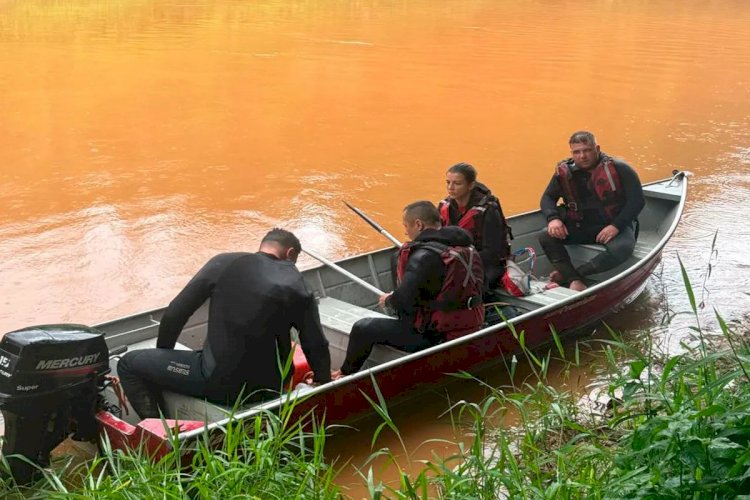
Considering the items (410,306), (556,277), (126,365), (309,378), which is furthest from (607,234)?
(126,365)

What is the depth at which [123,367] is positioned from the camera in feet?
15.9

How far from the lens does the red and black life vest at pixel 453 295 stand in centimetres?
546

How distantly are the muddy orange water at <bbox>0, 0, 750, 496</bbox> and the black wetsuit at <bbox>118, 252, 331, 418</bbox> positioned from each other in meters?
0.99

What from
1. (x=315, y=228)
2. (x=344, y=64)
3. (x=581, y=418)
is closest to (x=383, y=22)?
(x=344, y=64)

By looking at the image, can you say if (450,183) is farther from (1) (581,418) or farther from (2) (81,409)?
(2) (81,409)

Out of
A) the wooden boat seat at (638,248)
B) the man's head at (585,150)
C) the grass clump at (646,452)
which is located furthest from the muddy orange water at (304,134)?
→ the grass clump at (646,452)

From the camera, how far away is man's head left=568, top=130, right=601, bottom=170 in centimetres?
728

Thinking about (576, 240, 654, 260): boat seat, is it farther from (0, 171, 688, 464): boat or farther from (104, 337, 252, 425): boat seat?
(104, 337, 252, 425): boat seat

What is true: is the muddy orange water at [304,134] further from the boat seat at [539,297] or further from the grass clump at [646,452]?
the grass clump at [646,452]

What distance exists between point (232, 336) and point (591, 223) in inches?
152

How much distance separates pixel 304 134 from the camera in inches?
531

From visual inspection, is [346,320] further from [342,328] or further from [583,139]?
[583,139]

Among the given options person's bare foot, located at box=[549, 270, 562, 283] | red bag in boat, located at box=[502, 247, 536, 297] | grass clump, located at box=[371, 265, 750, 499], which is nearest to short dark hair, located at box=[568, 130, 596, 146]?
person's bare foot, located at box=[549, 270, 562, 283]

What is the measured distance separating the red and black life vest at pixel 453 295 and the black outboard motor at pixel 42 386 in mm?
1910
